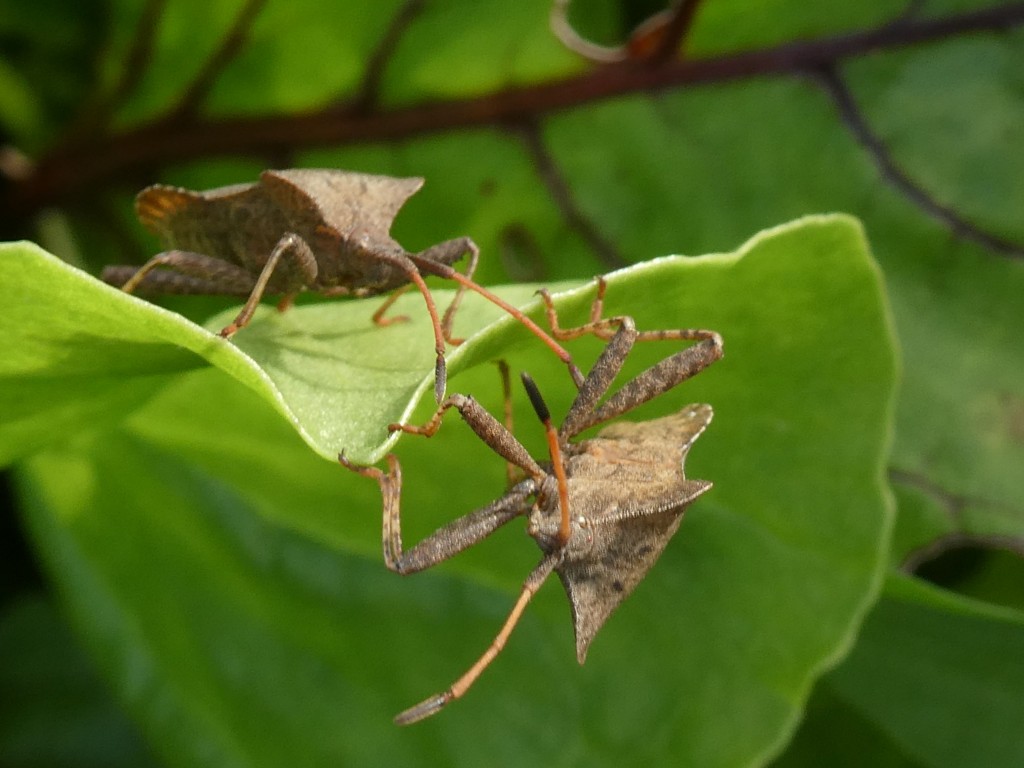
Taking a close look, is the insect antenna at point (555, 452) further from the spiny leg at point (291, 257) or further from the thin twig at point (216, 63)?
the thin twig at point (216, 63)

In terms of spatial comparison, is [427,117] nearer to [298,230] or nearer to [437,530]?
[298,230]

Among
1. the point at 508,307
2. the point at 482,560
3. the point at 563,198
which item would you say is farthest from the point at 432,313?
the point at 563,198

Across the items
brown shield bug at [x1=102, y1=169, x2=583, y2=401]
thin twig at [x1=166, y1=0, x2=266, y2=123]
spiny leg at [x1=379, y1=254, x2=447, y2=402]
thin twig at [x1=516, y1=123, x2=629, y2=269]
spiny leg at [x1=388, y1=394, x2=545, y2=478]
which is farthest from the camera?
thin twig at [x1=166, y1=0, x2=266, y2=123]

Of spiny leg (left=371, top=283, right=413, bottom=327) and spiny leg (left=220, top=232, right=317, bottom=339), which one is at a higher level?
spiny leg (left=220, top=232, right=317, bottom=339)

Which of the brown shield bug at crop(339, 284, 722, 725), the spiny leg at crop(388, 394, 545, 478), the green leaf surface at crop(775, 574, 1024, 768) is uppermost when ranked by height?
the spiny leg at crop(388, 394, 545, 478)

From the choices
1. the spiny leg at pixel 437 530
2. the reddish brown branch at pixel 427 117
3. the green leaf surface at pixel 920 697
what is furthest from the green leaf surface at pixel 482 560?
the reddish brown branch at pixel 427 117

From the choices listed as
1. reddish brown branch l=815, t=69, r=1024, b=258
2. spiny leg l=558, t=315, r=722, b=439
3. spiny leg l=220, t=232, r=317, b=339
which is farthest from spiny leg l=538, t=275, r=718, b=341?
reddish brown branch l=815, t=69, r=1024, b=258

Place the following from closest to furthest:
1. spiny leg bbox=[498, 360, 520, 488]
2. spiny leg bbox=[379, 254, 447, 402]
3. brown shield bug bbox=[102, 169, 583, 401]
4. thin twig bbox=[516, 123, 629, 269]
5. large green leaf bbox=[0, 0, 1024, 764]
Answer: spiny leg bbox=[379, 254, 447, 402] → spiny leg bbox=[498, 360, 520, 488] → brown shield bug bbox=[102, 169, 583, 401] → large green leaf bbox=[0, 0, 1024, 764] → thin twig bbox=[516, 123, 629, 269]

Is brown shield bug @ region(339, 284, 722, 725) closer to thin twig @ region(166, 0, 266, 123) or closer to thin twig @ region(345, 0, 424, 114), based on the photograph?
thin twig @ region(345, 0, 424, 114)
